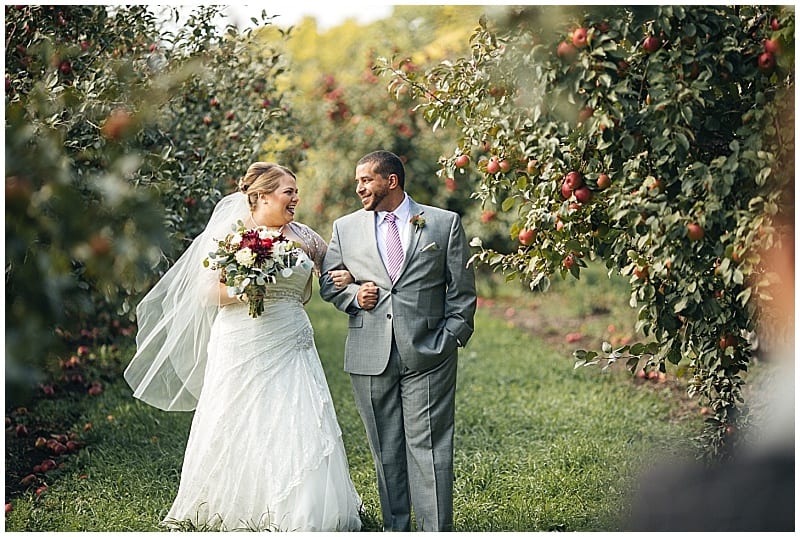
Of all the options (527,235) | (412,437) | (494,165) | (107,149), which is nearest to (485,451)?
(412,437)

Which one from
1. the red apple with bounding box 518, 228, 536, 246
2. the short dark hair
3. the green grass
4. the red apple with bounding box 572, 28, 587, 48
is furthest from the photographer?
the green grass

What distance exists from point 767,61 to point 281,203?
80.0 inches

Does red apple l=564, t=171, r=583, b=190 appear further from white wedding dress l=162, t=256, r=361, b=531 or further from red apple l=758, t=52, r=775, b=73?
white wedding dress l=162, t=256, r=361, b=531

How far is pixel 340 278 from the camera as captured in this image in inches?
156

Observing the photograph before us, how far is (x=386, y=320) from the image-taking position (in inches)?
153

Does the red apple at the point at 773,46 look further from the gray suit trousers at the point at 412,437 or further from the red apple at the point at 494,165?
the gray suit trousers at the point at 412,437

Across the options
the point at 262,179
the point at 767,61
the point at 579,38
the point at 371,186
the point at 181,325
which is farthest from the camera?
the point at 181,325

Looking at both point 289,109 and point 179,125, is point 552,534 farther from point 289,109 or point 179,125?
point 289,109

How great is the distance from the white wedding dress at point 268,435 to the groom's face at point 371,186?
1.23 ft

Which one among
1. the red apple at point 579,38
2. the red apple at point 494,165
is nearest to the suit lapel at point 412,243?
the red apple at point 494,165

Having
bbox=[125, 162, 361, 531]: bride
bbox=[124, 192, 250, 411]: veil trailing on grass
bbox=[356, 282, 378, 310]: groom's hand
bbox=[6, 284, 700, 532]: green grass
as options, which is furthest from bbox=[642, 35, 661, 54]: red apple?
bbox=[6, 284, 700, 532]: green grass

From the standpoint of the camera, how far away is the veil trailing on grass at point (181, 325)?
4176mm

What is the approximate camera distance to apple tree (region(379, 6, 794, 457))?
3.16 meters

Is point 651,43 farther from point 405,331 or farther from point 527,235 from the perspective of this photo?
point 405,331
